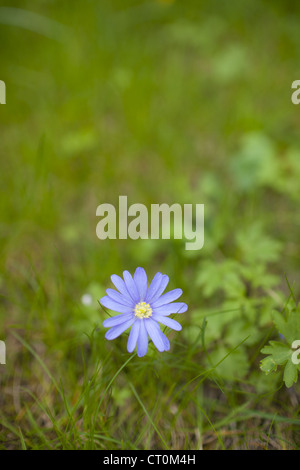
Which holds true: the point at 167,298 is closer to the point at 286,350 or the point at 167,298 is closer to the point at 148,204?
the point at 286,350

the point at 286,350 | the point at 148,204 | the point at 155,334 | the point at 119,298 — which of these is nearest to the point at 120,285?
the point at 119,298

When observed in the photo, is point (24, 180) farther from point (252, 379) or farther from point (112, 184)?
point (252, 379)

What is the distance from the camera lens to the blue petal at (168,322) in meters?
1.57

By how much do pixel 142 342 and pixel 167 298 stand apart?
261 mm

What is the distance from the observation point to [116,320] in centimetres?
161

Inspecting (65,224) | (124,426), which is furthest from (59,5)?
(124,426)

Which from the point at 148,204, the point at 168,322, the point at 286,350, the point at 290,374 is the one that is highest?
the point at 148,204

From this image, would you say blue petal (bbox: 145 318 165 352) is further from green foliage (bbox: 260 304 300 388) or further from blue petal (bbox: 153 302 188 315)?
green foliage (bbox: 260 304 300 388)

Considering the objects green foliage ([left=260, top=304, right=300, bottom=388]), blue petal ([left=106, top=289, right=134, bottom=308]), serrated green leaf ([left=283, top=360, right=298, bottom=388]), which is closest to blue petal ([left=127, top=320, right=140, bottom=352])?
blue petal ([left=106, top=289, right=134, bottom=308])

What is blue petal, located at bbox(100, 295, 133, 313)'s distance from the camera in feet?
5.26

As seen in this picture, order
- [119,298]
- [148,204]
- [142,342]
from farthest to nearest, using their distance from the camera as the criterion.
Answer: [148,204], [119,298], [142,342]

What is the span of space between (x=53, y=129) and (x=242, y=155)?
1.87m

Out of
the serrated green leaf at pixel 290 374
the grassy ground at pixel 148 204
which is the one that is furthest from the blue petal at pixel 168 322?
the serrated green leaf at pixel 290 374

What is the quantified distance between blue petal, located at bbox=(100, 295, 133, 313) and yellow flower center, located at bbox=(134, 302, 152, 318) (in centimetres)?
3
